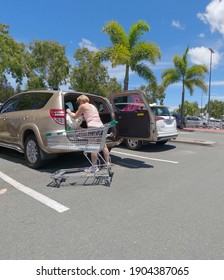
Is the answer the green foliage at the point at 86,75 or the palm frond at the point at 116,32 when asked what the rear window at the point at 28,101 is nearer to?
the palm frond at the point at 116,32

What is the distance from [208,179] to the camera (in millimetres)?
6000

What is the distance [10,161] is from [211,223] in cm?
541

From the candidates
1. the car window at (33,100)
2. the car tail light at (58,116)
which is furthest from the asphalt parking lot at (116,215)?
Answer: the car window at (33,100)

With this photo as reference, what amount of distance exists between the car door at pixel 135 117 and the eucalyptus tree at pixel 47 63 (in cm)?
1998

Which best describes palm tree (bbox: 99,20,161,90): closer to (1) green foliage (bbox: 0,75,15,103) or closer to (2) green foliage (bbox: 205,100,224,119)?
(1) green foliage (bbox: 0,75,15,103)

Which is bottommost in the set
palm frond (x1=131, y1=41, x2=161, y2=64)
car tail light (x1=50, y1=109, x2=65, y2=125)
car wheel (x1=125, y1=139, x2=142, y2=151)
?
car wheel (x1=125, y1=139, x2=142, y2=151)

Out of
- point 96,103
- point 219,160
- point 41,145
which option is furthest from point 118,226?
point 219,160

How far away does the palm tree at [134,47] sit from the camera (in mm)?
16609

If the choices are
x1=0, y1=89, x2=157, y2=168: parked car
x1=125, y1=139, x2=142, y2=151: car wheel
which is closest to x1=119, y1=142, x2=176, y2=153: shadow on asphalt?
x1=125, y1=139, x2=142, y2=151: car wheel

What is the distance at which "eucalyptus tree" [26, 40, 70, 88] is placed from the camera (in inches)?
1027

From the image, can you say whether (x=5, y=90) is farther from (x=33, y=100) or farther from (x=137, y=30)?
(x=33, y=100)

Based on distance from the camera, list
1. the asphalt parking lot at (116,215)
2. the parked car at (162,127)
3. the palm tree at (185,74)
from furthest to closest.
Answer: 1. the palm tree at (185,74)
2. the parked car at (162,127)
3. the asphalt parking lot at (116,215)

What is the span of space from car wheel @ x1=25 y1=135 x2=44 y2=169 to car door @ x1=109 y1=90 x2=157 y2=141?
232cm

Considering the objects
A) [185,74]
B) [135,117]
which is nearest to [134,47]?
[185,74]
